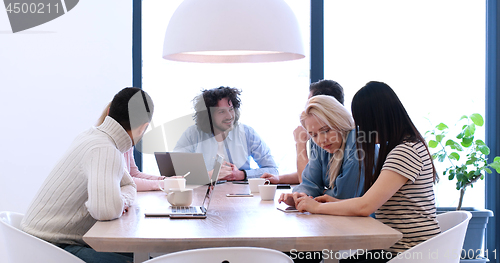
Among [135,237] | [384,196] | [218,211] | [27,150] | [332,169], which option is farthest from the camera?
[27,150]

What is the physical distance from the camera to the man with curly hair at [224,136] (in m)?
3.34

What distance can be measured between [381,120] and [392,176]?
0.26 meters

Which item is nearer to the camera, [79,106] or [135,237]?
[135,237]

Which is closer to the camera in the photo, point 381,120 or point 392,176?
point 392,176

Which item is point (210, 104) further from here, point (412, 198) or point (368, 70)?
point (412, 198)

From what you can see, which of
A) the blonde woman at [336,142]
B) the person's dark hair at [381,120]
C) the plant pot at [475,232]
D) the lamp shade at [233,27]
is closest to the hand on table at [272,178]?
the blonde woman at [336,142]

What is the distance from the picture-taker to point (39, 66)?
340 centimetres

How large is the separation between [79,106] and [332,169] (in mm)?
2221

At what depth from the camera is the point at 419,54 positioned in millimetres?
3914

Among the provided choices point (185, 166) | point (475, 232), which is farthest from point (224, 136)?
point (475, 232)

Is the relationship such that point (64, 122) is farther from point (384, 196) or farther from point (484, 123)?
point (484, 123)

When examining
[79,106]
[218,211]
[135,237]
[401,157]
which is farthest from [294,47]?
[79,106]

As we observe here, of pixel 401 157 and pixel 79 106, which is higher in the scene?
pixel 79 106

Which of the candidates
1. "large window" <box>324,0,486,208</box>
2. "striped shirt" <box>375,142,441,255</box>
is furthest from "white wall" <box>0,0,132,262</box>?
"striped shirt" <box>375,142,441,255</box>
